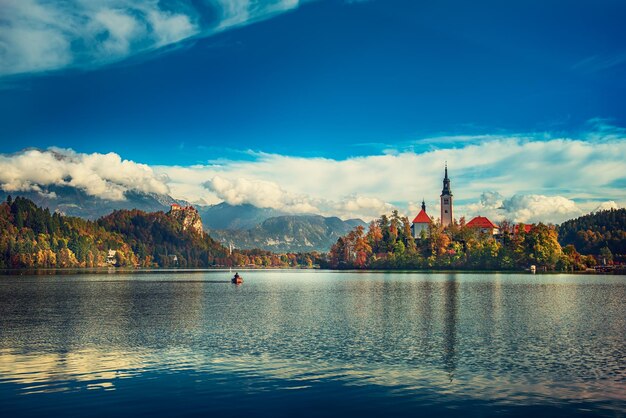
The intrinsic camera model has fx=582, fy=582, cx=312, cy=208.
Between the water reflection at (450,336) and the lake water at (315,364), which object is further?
the water reflection at (450,336)

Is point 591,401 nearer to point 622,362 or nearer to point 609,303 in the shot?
point 622,362

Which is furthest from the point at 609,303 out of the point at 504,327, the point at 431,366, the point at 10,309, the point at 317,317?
the point at 10,309

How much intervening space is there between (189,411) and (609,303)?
72.5 meters

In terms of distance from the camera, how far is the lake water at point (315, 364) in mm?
26656

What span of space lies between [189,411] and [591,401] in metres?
18.6

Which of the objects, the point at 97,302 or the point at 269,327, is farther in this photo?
the point at 97,302

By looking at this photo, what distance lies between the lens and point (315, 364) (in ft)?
118

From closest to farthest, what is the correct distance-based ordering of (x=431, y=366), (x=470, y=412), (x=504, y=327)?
(x=470, y=412), (x=431, y=366), (x=504, y=327)

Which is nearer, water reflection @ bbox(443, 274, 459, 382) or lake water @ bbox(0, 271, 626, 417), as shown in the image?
lake water @ bbox(0, 271, 626, 417)

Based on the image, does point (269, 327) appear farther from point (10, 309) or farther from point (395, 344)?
point (10, 309)

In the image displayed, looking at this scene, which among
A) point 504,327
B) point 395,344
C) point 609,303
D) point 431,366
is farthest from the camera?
point 609,303

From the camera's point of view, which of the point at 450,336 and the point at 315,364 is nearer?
the point at 315,364

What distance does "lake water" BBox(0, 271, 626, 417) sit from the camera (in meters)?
26.7

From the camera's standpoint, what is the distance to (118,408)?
25844 mm
